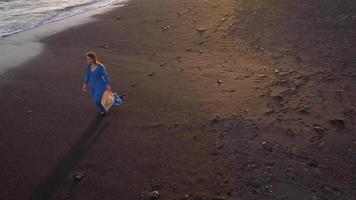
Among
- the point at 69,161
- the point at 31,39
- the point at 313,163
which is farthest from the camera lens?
the point at 31,39

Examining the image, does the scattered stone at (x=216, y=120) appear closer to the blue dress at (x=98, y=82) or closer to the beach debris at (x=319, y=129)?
the beach debris at (x=319, y=129)

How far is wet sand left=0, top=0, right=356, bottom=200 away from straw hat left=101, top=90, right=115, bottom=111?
10.6 inches

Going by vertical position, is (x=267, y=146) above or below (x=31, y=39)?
below

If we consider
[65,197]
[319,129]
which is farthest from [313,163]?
→ [65,197]

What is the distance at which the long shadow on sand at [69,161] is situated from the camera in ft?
24.0

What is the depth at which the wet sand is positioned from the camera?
23.4 ft

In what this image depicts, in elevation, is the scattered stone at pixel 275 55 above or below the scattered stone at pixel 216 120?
above

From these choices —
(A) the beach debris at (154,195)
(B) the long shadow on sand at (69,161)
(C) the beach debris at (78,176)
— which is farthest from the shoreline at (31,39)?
(A) the beach debris at (154,195)

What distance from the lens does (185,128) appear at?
8852 mm

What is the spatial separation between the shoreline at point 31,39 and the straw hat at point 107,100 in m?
5.22

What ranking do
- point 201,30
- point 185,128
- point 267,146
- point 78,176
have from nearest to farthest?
1. point 78,176
2. point 267,146
3. point 185,128
4. point 201,30

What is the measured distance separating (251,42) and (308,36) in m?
1.82

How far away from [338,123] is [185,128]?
3.24 metres

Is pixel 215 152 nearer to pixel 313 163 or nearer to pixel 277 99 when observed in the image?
pixel 313 163
